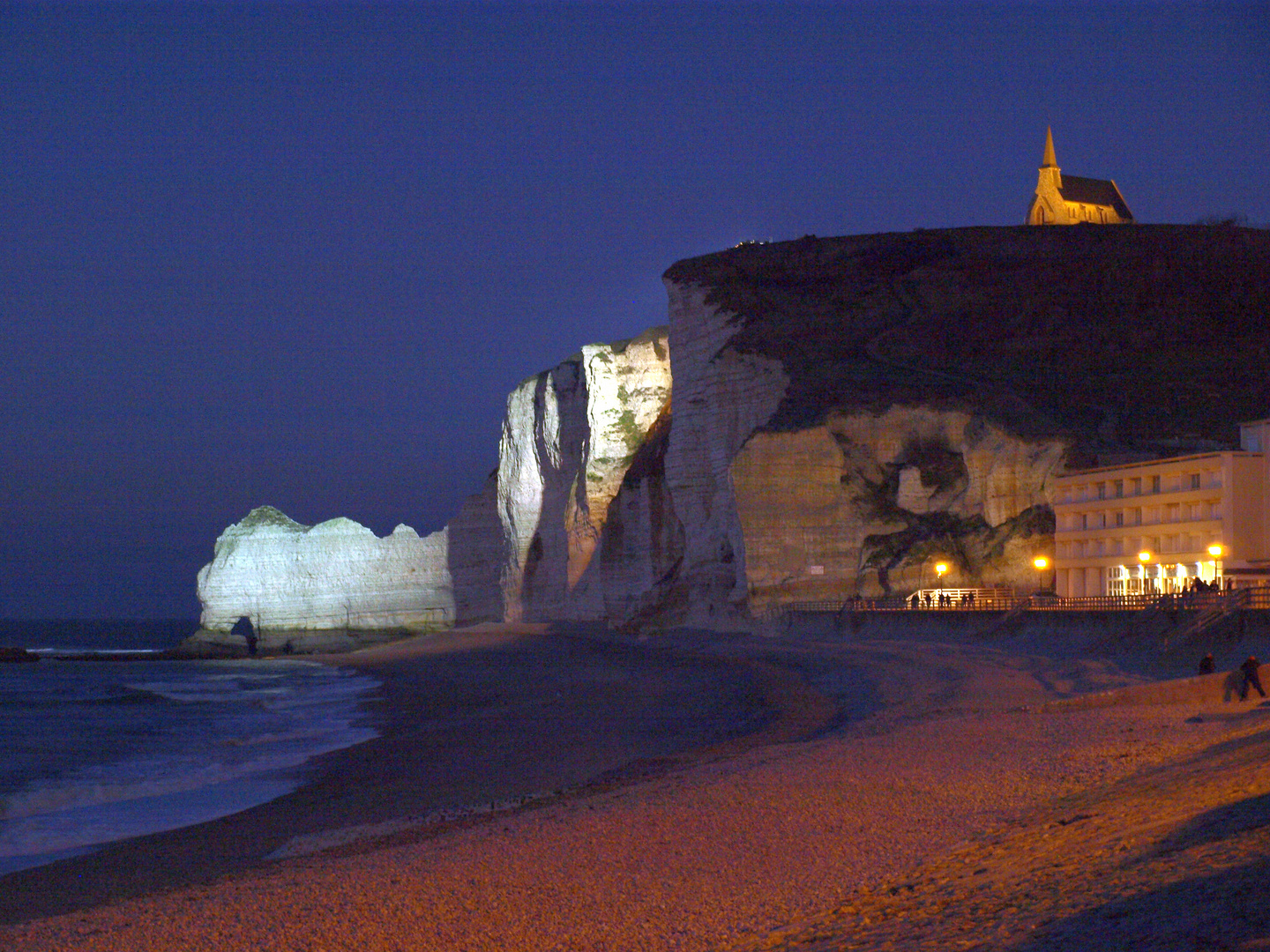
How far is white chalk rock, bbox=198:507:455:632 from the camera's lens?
7450 centimetres

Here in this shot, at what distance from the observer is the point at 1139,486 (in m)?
35.1

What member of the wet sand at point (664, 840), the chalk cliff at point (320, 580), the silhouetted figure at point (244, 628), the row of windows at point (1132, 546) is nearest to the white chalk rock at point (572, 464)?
the chalk cliff at point (320, 580)

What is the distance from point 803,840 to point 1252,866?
156 inches

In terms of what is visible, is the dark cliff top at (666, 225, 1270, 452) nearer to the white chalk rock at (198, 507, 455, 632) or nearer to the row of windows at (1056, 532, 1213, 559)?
the row of windows at (1056, 532, 1213, 559)

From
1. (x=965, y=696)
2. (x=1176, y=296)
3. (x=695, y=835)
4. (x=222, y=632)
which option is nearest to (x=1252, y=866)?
(x=695, y=835)

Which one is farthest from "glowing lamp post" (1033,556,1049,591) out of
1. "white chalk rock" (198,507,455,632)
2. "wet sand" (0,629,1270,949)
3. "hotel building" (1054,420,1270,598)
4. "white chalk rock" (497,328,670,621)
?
"white chalk rock" (198,507,455,632)

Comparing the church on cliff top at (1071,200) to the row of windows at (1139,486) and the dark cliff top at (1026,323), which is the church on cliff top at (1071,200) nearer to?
the dark cliff top at (1026,323)

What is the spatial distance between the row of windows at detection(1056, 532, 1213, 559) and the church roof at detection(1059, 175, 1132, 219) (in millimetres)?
63175

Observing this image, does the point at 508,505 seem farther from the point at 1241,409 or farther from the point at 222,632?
the point at 1241,409

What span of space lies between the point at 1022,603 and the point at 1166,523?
517 cm

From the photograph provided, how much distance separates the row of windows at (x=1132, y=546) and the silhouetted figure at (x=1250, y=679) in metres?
17.7

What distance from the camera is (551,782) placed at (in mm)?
15664

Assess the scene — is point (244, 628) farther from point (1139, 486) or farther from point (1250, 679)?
point (1250, 679)

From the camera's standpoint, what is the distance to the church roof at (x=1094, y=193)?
93562 mm
